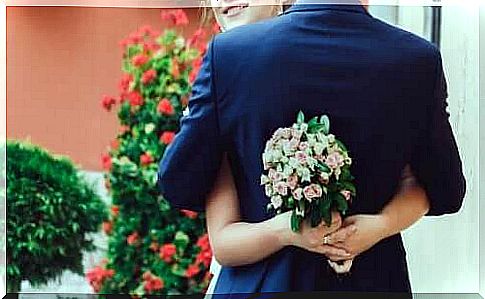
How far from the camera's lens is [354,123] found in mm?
2096

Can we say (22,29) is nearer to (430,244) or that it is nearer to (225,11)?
(225,11)

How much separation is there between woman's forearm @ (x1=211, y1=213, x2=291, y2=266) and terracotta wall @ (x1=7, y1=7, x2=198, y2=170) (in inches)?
14.9

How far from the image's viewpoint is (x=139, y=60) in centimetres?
219

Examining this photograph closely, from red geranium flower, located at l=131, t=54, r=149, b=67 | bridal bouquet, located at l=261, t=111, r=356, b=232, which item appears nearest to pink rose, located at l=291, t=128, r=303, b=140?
bridal bouquet, located at l=261, t=111, r=356, b=232

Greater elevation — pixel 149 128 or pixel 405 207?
pixel 149 128

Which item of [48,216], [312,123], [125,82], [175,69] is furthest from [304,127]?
[48,216]

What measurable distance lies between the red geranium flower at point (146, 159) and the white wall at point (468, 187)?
0.66 m

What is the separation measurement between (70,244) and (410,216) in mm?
859

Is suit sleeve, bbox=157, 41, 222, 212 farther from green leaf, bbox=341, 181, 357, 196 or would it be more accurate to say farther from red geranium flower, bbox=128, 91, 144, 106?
green leaf, bbox=341, 181, 357, 196

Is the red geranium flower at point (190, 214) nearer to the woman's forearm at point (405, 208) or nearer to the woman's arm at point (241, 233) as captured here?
the woman's arm at point (241, 233)

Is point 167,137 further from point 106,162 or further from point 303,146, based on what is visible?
point 303,146

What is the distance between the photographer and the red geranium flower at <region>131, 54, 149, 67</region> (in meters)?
2.18

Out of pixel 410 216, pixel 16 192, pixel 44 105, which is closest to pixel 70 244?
pixel 16 192

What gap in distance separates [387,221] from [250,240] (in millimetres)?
340
